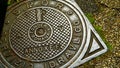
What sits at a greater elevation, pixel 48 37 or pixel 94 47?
pixel 48 37

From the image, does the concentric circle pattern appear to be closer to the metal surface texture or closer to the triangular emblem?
the metal surface texture

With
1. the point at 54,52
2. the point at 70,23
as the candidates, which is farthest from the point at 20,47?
the point at 70,23

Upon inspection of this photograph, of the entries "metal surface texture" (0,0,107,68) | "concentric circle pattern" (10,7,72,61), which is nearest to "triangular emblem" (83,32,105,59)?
"metal surface texture" (0,0,107,68)

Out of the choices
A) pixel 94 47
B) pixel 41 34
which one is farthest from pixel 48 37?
pixel 94 47

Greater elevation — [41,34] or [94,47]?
[41,34]

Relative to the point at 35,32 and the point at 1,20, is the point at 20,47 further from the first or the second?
the point at 1,20

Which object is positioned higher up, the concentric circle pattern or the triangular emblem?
the concentric circle pattern

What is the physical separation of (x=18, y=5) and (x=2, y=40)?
46 centimetres

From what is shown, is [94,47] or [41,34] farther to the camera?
[41,34]

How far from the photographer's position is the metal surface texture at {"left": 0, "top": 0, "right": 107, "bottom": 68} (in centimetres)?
299

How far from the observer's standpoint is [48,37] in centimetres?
310

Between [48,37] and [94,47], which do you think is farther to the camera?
[48,37]

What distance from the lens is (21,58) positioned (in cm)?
305

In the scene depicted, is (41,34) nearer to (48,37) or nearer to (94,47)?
(48,37)
